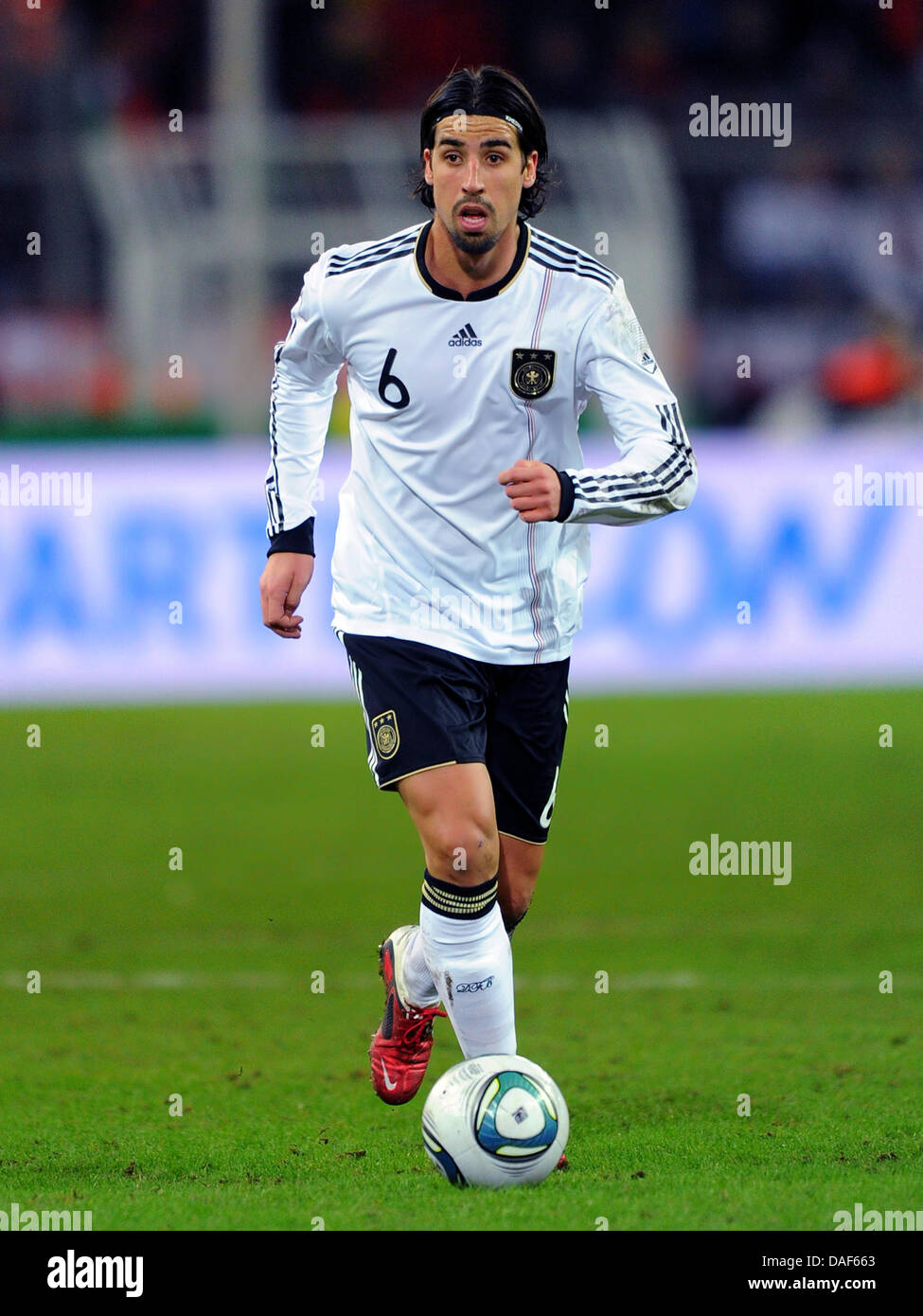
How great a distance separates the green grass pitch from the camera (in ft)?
15.3

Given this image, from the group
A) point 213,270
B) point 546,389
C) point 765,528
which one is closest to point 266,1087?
point 546,389

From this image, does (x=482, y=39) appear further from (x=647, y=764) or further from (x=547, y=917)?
(x=547, y=917)

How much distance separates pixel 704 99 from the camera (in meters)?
20.2

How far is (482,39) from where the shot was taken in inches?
818

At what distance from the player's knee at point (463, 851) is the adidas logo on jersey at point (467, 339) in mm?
1160

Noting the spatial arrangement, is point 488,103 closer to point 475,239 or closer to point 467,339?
point 475,239

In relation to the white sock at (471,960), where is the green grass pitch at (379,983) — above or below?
below

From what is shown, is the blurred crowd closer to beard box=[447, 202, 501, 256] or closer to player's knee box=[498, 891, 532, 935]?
player's knee box=[498, 891, 532, 935]

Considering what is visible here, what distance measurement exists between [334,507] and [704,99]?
872cm

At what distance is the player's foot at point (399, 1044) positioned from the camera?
5332mm

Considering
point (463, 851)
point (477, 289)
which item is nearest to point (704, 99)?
point (477, 289)

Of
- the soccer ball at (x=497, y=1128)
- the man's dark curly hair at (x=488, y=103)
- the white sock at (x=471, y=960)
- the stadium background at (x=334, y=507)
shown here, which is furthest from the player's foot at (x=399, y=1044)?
the man's dark curly hair at (x=488, y=103)

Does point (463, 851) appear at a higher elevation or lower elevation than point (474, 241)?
lower

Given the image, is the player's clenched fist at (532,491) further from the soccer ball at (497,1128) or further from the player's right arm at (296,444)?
the soccer ball at (497,1128)
